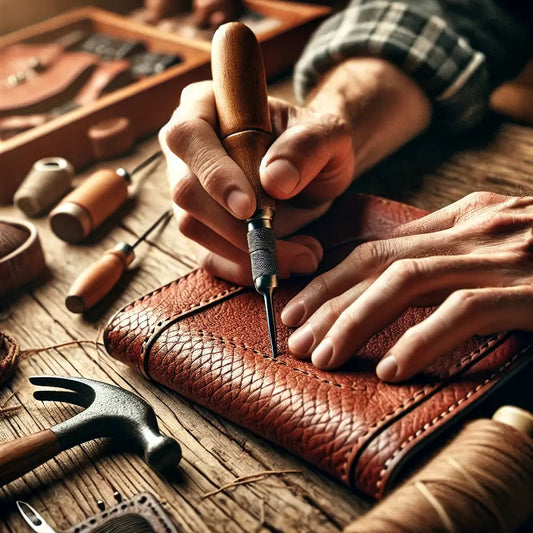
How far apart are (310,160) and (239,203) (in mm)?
161

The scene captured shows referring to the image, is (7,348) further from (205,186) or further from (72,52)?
(72,52)

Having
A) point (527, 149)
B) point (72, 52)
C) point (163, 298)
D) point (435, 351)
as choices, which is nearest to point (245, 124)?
point (163, 298)

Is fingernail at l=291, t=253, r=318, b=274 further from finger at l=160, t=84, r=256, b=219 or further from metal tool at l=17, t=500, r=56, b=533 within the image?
metal tool at l=17, t=500, r=56, b=533

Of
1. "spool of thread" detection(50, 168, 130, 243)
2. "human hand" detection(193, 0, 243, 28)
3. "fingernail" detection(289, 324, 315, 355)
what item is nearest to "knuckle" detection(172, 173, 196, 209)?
"fingernail" detection(289, 324, 315, 355)

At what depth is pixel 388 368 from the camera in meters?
0.88

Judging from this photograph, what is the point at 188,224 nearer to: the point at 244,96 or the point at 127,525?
the point at 244,96

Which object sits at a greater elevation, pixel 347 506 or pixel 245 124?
pixel 245 124

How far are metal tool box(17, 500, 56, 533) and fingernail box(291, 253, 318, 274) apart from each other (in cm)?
54

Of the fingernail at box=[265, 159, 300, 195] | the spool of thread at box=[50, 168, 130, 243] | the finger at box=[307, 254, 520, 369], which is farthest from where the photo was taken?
the spool of thread at box=[50, 168, 130, 243]

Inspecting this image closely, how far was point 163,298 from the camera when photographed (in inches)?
44.7

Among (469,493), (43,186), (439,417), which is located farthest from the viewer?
(43,186)

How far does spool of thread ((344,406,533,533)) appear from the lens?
2.27 feet

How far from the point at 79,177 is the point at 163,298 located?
2.58ft

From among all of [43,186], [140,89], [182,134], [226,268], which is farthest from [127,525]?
[140,89]
